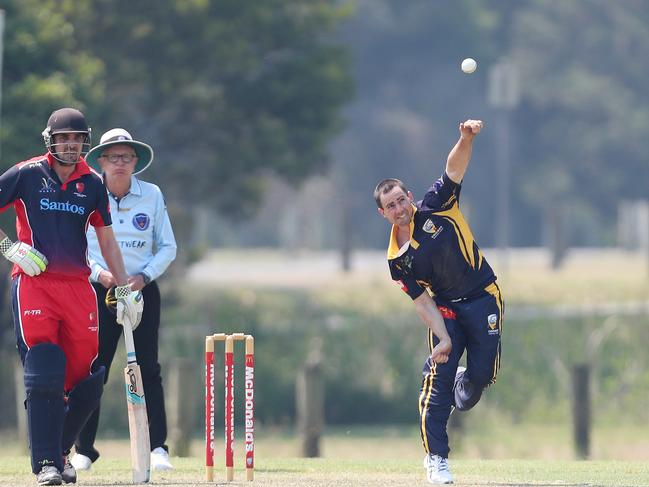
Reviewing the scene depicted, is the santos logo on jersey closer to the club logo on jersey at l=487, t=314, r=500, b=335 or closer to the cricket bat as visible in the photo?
the cricket bat

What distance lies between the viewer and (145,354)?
10.8 m

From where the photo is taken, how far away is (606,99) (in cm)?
5753

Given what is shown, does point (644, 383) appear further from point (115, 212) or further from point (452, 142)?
point (452, 142)

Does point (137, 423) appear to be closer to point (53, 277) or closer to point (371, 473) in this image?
point (53, 277)

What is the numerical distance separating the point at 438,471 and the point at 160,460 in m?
1.93

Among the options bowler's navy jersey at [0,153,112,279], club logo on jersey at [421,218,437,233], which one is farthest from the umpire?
club logo on jersey at [421,218,437,233]

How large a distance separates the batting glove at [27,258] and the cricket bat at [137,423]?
0.77 metres

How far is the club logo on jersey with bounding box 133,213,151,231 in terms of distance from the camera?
10.7 meters

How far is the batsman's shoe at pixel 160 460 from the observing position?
420 inches

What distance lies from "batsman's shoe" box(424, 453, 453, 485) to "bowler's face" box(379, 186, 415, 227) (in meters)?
1.32

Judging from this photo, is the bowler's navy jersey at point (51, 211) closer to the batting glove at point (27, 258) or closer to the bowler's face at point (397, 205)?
the batting glove at point (27, 258)

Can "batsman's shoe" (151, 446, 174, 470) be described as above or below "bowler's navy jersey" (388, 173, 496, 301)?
below

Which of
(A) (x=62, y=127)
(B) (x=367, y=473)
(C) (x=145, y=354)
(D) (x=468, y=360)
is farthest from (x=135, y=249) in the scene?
(D) (x=468, y=360)

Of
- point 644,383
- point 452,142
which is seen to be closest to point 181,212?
point 644,383
